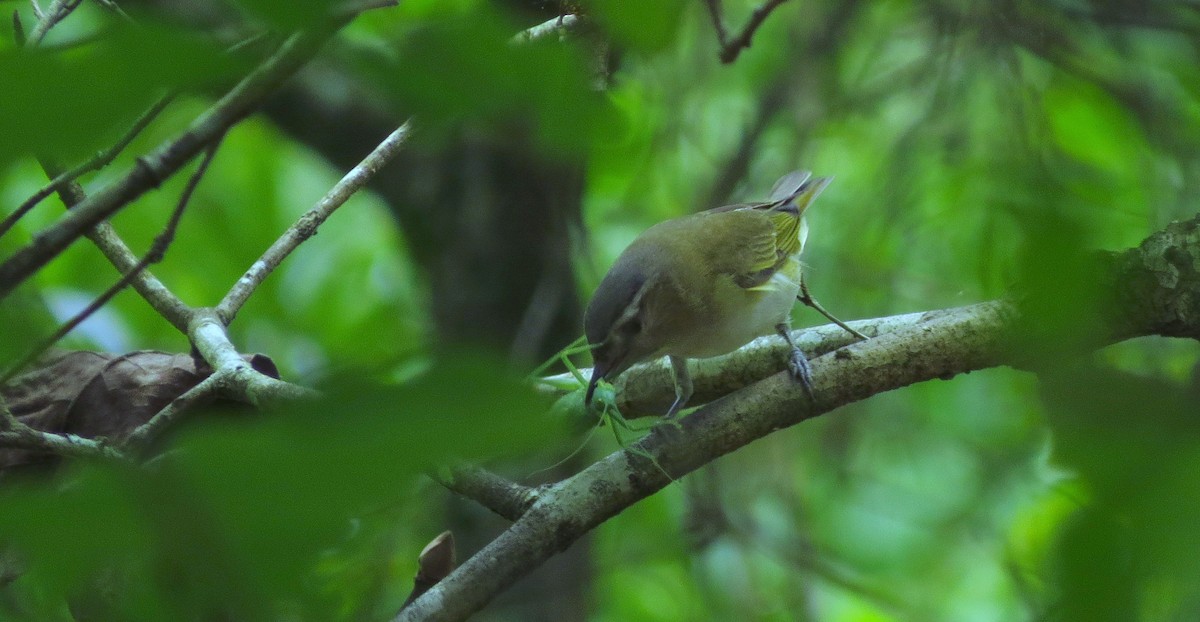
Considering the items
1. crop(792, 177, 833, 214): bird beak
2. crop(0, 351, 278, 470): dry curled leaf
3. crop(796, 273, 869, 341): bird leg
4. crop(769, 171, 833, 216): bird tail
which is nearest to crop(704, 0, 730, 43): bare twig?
crop(796, 273, 869, 341): bird leg

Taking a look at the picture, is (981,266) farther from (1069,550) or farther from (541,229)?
(541,229)

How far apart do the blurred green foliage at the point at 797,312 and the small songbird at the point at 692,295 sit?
0.55m

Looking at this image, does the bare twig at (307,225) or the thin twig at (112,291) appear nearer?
the thin twig at (112,291)

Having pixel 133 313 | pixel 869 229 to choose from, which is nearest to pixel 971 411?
pixel 869 229

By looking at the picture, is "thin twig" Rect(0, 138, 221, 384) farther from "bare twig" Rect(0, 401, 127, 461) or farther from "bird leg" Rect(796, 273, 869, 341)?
"bird leg" Rect(796, 273, 869, 341)

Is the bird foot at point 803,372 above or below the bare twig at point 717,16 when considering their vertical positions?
below

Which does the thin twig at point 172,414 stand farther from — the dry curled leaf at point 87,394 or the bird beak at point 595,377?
the bird beak at point 595,377

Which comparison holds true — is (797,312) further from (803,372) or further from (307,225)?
(307,225)

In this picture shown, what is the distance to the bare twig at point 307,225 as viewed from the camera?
109 inches

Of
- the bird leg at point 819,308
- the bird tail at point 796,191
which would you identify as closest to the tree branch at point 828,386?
the bird leg at point 819,308

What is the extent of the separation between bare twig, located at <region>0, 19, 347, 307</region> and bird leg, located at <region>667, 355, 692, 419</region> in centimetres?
262

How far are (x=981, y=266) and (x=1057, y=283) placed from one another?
0.36 meters

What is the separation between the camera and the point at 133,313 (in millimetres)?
5383

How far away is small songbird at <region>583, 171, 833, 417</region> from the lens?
3.49 meters
